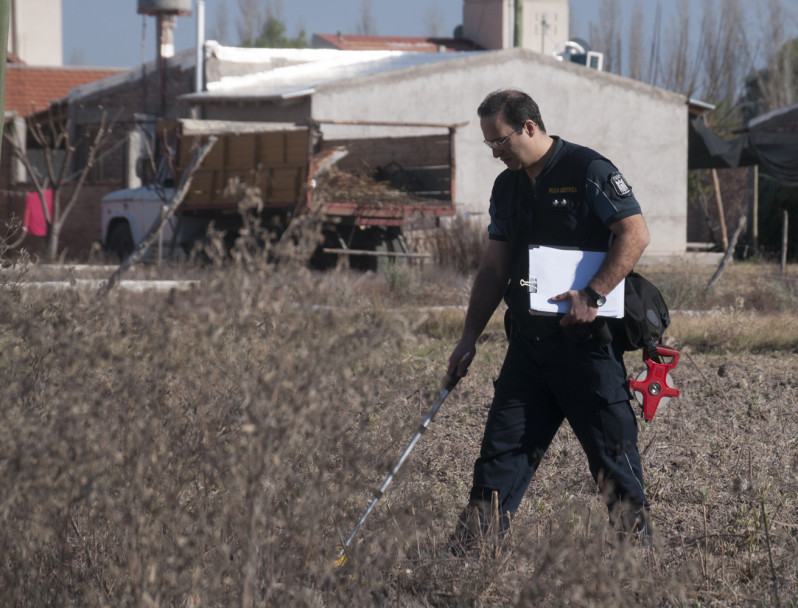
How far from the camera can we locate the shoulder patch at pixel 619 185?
370 cm

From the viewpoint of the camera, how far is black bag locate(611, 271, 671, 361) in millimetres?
3758

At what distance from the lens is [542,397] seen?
13.1ft

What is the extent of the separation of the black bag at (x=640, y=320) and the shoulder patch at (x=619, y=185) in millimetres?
315

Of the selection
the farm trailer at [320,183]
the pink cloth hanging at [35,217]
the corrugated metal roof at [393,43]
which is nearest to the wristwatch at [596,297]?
the farm trailer at [320,183]

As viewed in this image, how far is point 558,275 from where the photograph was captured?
3744mm

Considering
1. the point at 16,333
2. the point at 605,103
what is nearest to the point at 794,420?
the point at 16,333

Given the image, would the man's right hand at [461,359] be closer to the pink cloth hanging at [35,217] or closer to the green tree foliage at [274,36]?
the pink cloth hanging at [35,217]

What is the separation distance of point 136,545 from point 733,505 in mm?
3016

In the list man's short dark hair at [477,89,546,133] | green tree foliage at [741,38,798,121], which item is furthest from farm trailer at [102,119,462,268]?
green tree foliage at [741,38,798,121]

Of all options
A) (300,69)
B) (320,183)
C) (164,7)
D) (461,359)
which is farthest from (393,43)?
(461,359)

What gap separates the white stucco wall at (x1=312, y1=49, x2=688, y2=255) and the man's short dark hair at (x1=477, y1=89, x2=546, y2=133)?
1639 centimetres

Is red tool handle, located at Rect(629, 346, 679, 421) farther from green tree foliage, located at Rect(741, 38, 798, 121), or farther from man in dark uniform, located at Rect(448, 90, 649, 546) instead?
green tree foliage, located at Rect(741, 38, 798, 121)

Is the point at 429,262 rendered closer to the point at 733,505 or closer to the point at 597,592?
the point at 733,505

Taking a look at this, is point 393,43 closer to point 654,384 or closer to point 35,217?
point 35,217
